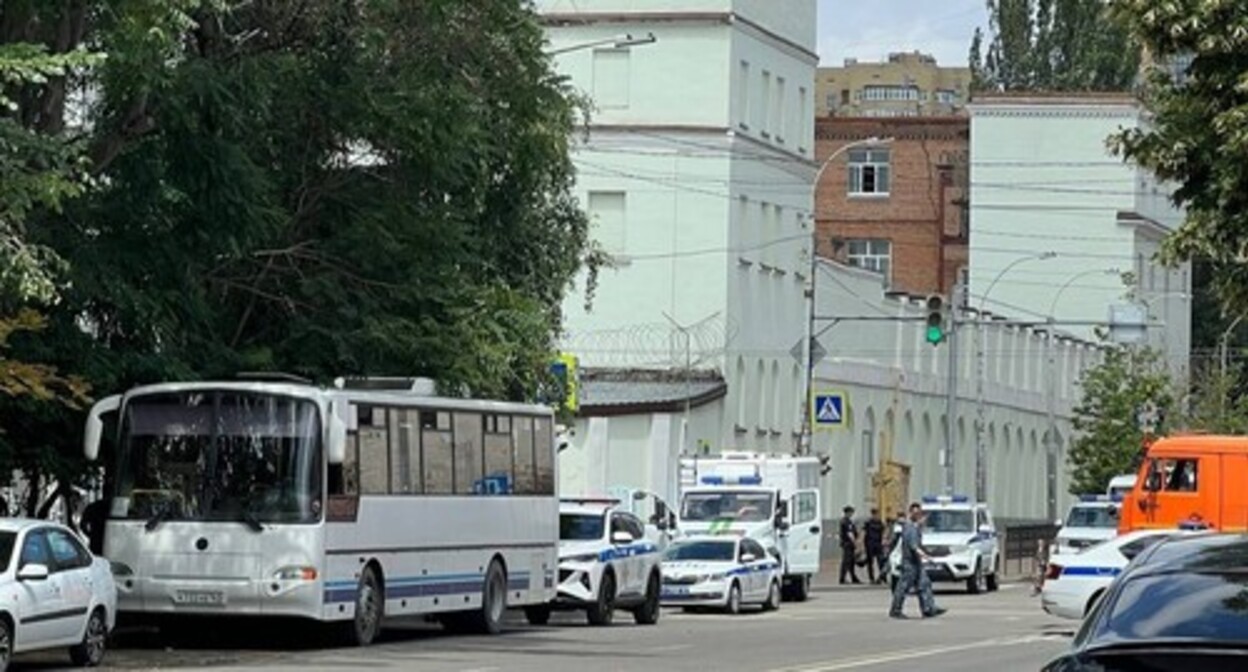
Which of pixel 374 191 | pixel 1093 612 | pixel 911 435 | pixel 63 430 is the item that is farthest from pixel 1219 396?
pixel 1093 612

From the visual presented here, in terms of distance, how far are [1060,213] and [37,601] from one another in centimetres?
7246

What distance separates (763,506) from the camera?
175 ft

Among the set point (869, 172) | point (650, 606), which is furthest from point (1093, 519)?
point (869, 172)

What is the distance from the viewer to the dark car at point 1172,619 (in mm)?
11633

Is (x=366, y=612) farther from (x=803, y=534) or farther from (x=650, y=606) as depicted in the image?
(x=803, y=534)

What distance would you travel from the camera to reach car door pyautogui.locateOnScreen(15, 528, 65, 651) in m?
26.9

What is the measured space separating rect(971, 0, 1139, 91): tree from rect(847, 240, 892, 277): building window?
6928 mm

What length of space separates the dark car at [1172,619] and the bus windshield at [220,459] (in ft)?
67.5

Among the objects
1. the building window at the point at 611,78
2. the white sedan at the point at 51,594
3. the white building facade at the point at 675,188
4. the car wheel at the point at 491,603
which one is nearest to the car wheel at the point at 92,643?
the white sedan at the point at 51,594

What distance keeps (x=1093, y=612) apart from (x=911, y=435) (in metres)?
70.7

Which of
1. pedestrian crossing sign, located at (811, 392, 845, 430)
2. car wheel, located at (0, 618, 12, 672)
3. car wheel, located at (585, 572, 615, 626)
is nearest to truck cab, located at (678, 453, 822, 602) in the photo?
pedestrian crossing sign, located at (811, 392, 845, 430)

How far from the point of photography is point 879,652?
3388 centimetres

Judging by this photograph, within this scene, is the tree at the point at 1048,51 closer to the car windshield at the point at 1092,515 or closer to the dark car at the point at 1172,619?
the car windshield at the point at 1092,515

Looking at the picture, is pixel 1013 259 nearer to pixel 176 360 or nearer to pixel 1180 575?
pixel 176 360
